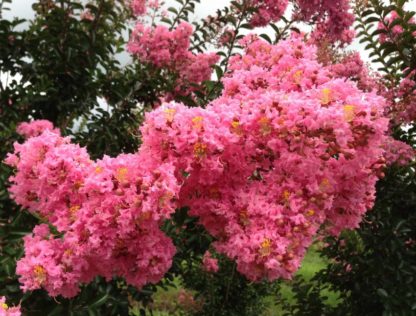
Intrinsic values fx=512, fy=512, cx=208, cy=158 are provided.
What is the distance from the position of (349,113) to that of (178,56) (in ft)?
8.61

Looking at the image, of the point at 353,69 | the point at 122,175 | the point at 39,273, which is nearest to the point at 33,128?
the point at 39,273

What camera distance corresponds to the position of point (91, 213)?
1.61 meters

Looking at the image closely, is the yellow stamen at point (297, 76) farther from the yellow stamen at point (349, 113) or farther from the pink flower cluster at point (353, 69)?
the pink flower cluster at point (353, 69)

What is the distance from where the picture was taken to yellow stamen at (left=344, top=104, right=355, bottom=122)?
1.59 meters

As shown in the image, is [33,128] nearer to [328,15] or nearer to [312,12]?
[312,12]

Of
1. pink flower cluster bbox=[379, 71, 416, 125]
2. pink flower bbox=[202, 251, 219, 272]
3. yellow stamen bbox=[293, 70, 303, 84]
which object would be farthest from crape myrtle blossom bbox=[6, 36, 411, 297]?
pink flower bbox=[202, 251, 219, 272]

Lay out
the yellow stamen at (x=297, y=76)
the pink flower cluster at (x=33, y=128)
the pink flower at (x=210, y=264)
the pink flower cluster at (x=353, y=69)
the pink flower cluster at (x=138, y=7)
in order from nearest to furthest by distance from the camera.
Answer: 1. the yellow stamen at (x=297, y=76)
2. the pink flower cluster at (x=33, y=128)
3. the pink flower cluster at (x=353, y=69)
4. the pink flower at (x=210, y=264)
5. the pink flower cluster at (x=138, y=7)

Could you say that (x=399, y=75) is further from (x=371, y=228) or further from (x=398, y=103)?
(x=371, y=228)

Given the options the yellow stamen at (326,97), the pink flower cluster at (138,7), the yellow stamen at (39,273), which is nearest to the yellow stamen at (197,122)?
the yellow stamen at (326,97)

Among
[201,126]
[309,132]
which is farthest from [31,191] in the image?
[309,132]

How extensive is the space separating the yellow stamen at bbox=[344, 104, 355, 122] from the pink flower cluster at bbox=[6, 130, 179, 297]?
57 centimetres

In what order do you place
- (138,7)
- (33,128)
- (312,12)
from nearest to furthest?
(33,128) → (312,12) → (138,7)

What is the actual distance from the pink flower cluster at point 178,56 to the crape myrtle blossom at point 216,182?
217 cm

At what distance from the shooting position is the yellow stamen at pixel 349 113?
1.59m
